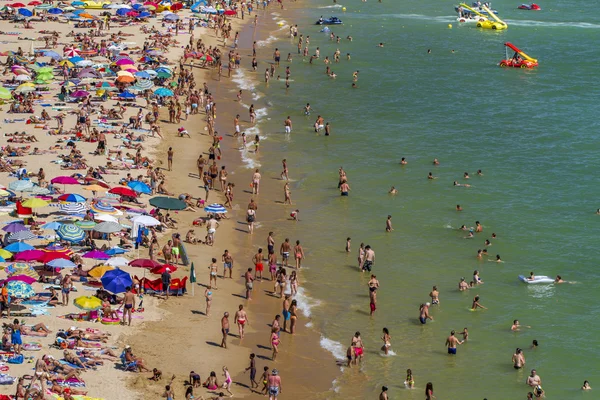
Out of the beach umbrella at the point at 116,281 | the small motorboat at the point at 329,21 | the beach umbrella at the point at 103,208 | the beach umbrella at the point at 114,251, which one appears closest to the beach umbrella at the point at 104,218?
the beach umbrella at the point at 103,208

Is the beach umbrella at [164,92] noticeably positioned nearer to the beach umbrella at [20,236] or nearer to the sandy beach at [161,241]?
the sandy beach at [161,241]

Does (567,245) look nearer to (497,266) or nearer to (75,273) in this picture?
(497,266)

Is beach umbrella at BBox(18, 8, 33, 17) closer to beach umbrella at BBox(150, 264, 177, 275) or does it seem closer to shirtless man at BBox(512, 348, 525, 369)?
beach umbrella at BBox(150, 264, 177, 275)

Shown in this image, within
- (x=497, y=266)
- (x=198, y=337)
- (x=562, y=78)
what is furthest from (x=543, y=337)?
(x=562, y=78)

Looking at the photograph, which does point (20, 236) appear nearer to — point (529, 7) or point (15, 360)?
point (15, 360)

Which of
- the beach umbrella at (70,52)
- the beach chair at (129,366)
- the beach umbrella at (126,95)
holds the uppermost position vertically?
the beach umbrella at (70,52)

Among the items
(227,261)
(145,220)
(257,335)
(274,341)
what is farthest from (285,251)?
(274,341)

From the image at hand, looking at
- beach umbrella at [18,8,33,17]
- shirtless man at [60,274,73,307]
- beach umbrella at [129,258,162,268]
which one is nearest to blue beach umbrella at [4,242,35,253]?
shirtless man at [60,274,73,307]
